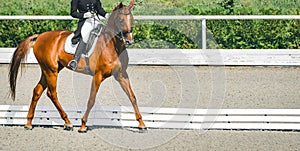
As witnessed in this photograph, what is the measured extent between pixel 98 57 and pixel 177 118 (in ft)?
4.09

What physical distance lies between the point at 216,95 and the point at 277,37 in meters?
4.32

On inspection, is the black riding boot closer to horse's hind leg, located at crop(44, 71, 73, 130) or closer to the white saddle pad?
the white saddle pad

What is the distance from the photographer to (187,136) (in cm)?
746

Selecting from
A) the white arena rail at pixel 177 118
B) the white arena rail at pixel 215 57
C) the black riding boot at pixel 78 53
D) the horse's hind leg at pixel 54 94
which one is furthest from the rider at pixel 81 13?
the white arena rail at pixel 215 57

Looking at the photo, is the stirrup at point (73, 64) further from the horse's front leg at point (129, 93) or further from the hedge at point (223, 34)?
the hedge at point (223, 34)

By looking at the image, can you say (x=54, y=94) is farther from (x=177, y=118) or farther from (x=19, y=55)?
(x=177, y=118)

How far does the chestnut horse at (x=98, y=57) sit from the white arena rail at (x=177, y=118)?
248 millimetres

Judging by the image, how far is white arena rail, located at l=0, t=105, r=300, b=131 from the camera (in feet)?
25.5

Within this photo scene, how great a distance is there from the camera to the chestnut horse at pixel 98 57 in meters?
7.48

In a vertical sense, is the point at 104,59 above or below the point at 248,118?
above

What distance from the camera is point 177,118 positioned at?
25.9ft

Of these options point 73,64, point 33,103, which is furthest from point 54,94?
point 73,64

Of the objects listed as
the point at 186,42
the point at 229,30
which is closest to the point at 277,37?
the point at 229,30

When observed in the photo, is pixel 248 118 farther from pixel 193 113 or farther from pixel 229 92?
pixel 229 92
